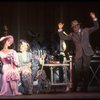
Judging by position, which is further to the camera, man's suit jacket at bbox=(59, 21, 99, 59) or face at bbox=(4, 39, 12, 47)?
man's suit jacket at bbox=(59, 21, 99, 59)

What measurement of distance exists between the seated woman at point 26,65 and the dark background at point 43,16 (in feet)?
1.82

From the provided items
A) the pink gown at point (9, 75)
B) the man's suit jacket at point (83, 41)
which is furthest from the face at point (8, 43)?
the man's suit jacket at point (83, 41)

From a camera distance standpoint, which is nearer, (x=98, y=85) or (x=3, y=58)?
(x=3, y=58)

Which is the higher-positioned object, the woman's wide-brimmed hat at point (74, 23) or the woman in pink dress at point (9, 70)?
the woman's wide-brimmed hat at point (74, 23)

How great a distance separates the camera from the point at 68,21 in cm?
935

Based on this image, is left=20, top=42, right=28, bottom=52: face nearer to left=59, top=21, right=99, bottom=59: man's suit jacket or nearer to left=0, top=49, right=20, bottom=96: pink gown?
left=0, top=49, right=20, bottom=96: pink gown

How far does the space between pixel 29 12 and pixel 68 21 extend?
894mm

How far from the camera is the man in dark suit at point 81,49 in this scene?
28.9ft

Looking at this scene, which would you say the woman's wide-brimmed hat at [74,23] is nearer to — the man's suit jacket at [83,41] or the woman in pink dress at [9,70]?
the man's suit jacket at [83,41]

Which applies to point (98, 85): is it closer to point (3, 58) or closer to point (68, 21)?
point (68, 21)

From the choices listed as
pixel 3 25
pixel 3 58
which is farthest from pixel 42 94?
pixel 3 25

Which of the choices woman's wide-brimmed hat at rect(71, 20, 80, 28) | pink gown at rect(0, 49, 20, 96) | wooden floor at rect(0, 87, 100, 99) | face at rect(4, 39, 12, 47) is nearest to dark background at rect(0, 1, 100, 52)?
woman's wide-brimmed hat at rect(71, 20, 80, 28)

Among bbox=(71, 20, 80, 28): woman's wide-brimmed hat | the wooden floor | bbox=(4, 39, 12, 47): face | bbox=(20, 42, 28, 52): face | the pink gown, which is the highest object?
bbox=(71, 20, 80, 28): woman's wide-brimmed hat

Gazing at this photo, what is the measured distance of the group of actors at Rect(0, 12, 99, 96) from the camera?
8562 mm
